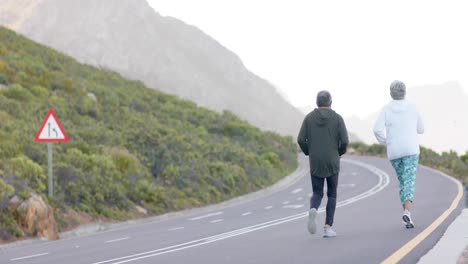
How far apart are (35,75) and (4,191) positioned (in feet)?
76.6

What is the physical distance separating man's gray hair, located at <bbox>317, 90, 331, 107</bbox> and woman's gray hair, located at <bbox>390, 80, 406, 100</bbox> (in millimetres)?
1155

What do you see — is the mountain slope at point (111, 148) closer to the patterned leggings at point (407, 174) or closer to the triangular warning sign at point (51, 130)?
the triangular warning sign at point (51, 130)

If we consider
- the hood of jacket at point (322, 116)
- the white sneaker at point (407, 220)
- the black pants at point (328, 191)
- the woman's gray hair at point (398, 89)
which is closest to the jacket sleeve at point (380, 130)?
the woman's gray hair at point (398, 89)

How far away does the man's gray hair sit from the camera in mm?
11750

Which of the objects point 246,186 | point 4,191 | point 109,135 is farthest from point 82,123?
point 4,191

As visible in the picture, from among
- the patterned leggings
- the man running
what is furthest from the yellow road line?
the man running

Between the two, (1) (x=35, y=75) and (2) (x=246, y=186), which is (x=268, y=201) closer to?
(2) (x=246, y=186)

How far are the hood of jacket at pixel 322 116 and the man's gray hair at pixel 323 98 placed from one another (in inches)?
3.1

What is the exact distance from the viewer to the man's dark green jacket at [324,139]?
1173 cm

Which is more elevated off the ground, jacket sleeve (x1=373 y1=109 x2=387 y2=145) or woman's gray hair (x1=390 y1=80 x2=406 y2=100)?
woman's gray hair (x1=390 y1=80 x2=406 y2=100)

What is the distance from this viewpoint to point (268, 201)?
2952 cm

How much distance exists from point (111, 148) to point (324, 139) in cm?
1838

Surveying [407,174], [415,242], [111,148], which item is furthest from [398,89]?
[111,148]

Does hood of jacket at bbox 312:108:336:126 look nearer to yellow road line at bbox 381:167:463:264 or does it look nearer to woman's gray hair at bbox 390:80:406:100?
woman's gray hair at bbox 390:80:406:100
